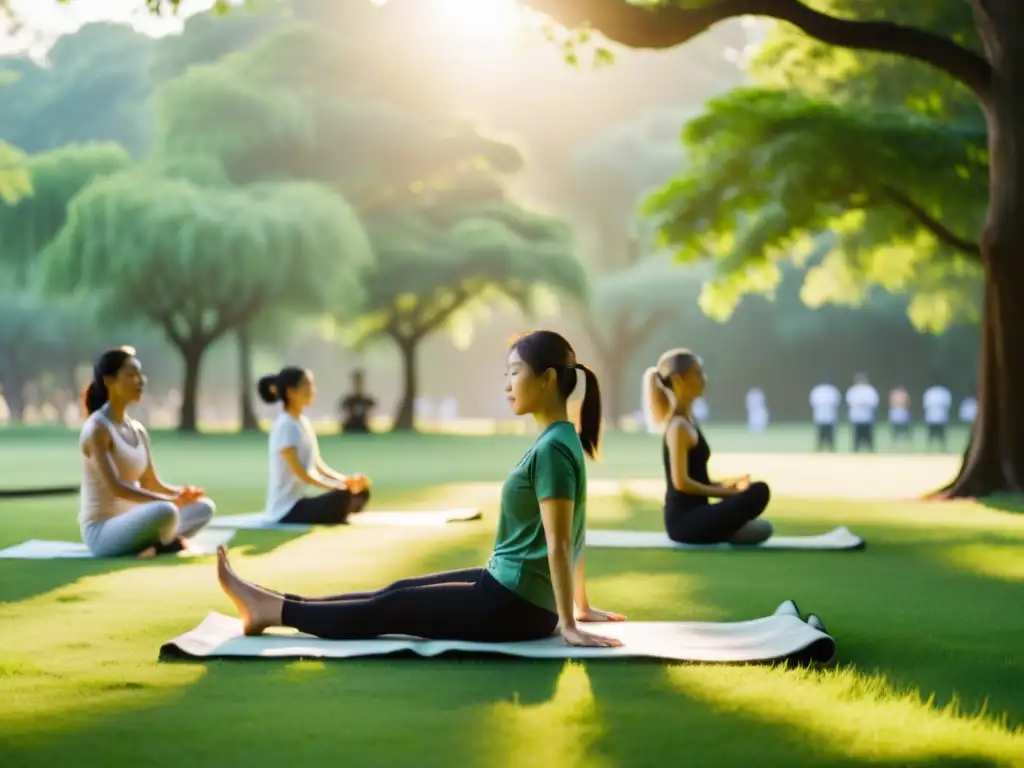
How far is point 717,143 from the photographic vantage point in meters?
17.6

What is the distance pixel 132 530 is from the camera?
942 cm

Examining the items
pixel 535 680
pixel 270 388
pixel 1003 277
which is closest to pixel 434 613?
pixel 535 680

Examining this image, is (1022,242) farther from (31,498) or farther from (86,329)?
(86,329)

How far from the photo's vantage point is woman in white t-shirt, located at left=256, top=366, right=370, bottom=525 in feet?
36.6

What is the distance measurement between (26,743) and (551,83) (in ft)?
175

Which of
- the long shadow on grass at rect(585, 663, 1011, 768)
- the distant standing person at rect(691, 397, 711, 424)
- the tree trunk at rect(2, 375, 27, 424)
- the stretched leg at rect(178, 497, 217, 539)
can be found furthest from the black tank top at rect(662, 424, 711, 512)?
the tree trunk at rect(2, 375, 27, 424)

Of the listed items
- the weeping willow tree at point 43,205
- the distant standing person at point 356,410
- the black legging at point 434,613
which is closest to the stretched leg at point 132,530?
the black legging at point 434,613

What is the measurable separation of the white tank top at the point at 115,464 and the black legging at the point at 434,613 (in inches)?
144

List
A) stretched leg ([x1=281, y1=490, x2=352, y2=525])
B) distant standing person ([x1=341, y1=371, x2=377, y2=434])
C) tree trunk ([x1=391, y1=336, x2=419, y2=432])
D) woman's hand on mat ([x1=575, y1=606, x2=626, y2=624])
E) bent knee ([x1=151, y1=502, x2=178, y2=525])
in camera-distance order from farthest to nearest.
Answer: tree trunk ([x1=391, y1=336, x2=419, y2=432]), distant standing person ([x1=341, y1=371, x2=377, y2=434]), stretched leg ([x1=281, y1=490, x2=352, y2=525]), bent knee ([x1=151, y1=502, x2=178, y2=525]), woman's hand on mat ([x1=575, y1=606, x2=626, y2=624])

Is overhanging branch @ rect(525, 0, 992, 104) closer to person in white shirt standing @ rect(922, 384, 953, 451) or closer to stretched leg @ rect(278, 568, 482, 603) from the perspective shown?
stretched leg @ rect(278, 568, 482, 603)

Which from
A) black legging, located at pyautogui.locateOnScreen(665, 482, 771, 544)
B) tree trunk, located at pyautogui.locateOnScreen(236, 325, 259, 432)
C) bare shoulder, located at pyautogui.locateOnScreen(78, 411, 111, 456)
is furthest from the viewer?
tree trunk, located at pyautogui.locateOnScreen(236, 325, 259, 432)

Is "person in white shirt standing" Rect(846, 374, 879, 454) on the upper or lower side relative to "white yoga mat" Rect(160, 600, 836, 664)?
upper

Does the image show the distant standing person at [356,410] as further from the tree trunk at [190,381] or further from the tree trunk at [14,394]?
the tree trunk at [14,394]

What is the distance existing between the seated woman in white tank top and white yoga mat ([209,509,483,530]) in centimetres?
201
